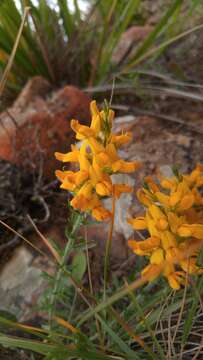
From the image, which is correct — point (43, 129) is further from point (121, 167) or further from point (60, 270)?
point (121, 167)

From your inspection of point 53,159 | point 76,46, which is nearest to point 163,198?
point 53,159

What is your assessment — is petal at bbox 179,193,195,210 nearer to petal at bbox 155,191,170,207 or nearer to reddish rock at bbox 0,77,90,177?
petal at bbox 155,191,170,207

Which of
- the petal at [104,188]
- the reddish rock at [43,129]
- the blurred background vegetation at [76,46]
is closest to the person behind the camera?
the petal at [104,188]

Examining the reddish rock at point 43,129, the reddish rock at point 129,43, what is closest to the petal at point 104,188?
the reddish rock at point 43,129

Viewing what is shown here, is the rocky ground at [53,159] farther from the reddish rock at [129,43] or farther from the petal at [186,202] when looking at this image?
the petal at [186,202]

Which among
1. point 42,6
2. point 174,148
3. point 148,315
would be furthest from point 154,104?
point 148,315

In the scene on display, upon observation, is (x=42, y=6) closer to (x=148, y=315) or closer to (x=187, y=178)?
(x=187, y=178)
